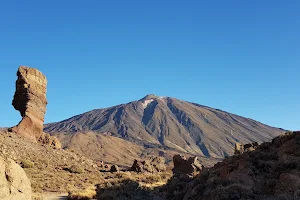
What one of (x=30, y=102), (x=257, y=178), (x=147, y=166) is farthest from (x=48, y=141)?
(x=257, y=178)

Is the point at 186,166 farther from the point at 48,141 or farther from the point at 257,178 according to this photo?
the point at 257,178

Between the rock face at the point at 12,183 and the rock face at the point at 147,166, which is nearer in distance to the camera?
the rock face at the point at 12,183

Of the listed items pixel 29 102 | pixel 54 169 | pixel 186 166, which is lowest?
pixel 186 166

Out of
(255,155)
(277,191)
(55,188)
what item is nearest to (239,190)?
(277,191)

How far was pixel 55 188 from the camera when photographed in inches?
1155

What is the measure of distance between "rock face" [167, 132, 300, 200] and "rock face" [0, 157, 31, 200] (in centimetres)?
716

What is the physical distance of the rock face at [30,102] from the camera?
142ft

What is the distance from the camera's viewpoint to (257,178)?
15.1m

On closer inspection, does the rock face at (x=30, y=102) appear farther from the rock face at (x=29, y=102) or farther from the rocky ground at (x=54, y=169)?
the rocky ground at (x=54, y=169)

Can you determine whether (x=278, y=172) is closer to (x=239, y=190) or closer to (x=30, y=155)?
(x=239, y=190)

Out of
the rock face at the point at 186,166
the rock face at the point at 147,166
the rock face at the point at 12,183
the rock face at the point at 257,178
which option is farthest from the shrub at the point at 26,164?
the rock face at the point at 12,183

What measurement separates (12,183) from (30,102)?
34468 mm

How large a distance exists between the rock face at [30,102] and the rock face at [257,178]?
29281mm

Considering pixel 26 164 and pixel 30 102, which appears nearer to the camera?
pixel 26 164
